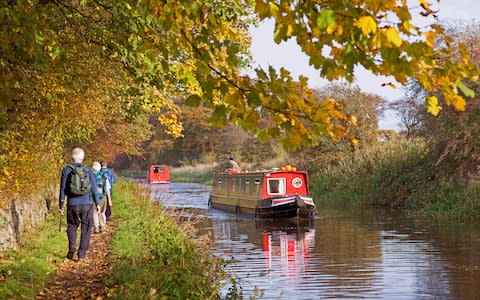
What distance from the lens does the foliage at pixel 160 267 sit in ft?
26.6

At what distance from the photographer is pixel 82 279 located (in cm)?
970

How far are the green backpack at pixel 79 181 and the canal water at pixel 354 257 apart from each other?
2495mm

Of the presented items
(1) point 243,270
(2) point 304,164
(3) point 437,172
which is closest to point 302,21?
(1) point 243,270

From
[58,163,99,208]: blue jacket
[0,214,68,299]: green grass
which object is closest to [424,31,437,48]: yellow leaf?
[0,214,68,299]: green grass

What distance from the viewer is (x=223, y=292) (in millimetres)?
11328

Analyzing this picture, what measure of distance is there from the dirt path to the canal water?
1.87 meters

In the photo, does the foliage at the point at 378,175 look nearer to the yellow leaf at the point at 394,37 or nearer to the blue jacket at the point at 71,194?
Answer: the blue jacket at the point at 71,194

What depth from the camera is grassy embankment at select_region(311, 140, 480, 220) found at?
24.0 m

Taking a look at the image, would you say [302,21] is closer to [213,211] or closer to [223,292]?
[223,292]

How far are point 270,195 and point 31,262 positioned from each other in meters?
18.4

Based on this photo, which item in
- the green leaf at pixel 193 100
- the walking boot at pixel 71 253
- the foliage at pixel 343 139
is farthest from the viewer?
the foliage at pixel 343 139

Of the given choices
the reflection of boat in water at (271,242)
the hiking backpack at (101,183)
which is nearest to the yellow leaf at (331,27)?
the reflection of boat in water at (271,242)

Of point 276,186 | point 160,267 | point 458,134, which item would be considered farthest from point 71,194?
point 276,186

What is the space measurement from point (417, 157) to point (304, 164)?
1260cm
